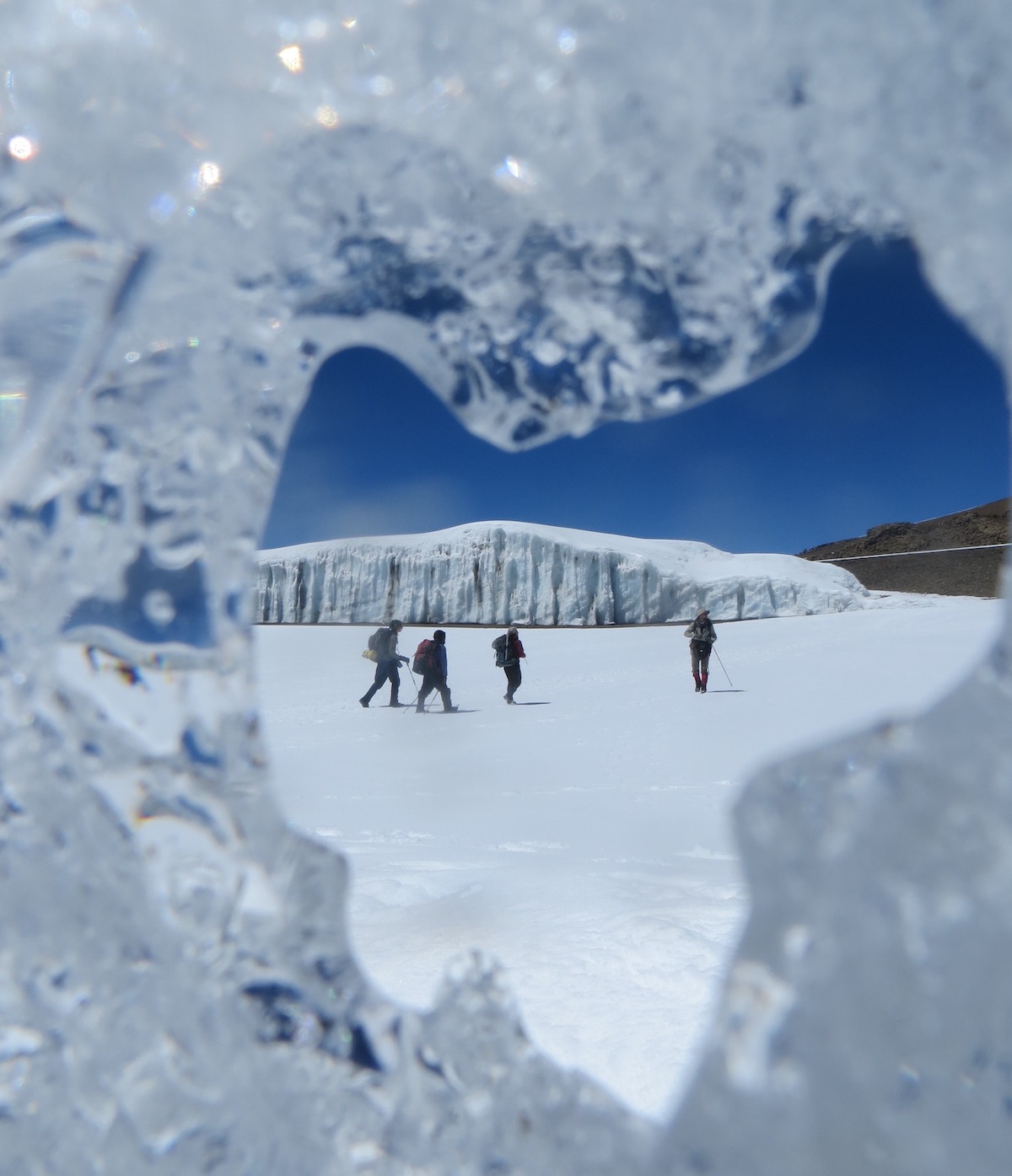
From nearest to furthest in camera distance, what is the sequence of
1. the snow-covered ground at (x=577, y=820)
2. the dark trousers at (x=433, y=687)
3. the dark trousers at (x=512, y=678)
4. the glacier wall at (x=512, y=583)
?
the snow-covered ground at (x=577, y=820) < the dark trousers at (x=433, y=687) < the dark trousers at (x=512, y=678) < the glacier wall at (x=512, y=583)

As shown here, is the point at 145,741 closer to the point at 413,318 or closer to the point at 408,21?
the point at 413,318

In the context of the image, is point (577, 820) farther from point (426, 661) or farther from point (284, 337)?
point (426, 661)

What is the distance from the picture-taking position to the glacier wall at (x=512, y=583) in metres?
22.3

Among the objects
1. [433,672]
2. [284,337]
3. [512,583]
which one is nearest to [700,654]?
[433,672]

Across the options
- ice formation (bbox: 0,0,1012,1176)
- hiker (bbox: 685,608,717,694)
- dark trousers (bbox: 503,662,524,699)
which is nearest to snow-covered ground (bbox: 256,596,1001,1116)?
→ dark trousers (bbox: 503,662,524,699)

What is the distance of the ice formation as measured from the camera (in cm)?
79

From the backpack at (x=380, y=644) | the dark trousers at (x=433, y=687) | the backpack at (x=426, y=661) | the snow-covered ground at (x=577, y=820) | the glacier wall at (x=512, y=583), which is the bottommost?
the snow-covered ground at (x=577, y=820)

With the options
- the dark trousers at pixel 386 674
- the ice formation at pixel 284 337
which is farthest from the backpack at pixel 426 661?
the ice formation at pixel 284 337

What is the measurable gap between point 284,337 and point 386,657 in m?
7.17

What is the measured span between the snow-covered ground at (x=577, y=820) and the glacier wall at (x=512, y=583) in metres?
11.8

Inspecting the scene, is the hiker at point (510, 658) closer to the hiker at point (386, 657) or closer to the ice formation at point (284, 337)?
the hiker at point (386, 657)

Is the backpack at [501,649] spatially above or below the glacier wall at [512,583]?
below

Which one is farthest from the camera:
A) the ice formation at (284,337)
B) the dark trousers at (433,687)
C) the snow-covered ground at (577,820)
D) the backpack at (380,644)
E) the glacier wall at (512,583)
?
the glacier wall at (512,583)

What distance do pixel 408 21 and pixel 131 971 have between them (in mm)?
1008
